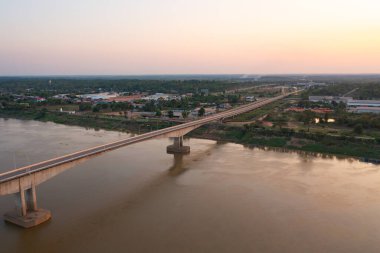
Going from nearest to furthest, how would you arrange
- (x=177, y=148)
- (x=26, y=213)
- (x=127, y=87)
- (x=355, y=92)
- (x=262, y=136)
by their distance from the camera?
(x=26, y=213) → (x=177, y=148) → (x=262, y=136) → (x=355, y=92) → (x=127, y=87)

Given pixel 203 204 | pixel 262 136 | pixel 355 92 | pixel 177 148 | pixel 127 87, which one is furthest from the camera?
pixel 127 87

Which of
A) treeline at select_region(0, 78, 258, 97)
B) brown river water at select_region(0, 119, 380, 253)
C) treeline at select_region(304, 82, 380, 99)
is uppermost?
treeline at select_region(0, 78, 258, 97)

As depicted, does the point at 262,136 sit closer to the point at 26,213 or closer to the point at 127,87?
the point at 26,213

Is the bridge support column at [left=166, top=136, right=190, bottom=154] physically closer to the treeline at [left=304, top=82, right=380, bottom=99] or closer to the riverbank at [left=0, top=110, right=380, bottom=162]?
the riverbank at [left=0, top=110, right=380, bottom=162]

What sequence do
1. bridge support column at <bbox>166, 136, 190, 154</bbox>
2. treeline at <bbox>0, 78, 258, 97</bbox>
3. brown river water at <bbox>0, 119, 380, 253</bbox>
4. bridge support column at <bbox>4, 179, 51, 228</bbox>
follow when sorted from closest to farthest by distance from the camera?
brown river water at <bbox>0, 119, 380, 253</bbox> < bridge support column at <bbox>4, 179, 51, 228</bbox> < bridge support column at <bbox>166, 136, 190, 154</bbox> < treeline at <bbox>0, 78, 258, 97</bbox>

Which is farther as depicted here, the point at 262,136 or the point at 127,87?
the point at 127,87

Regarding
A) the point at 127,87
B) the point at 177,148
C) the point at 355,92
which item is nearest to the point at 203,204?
the point at 177,148

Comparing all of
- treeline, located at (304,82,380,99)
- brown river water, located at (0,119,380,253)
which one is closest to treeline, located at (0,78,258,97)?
treeline, located at (304,82,380,99)
